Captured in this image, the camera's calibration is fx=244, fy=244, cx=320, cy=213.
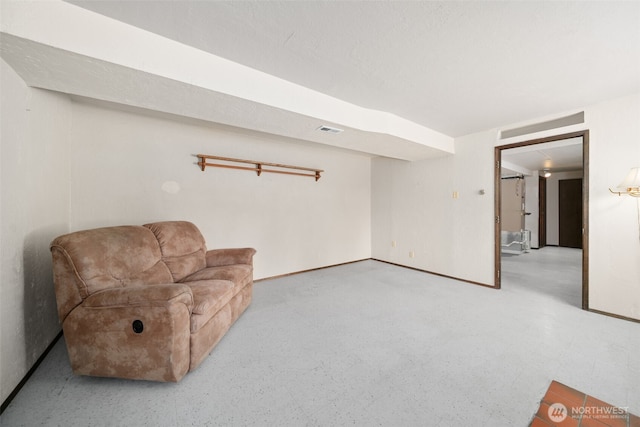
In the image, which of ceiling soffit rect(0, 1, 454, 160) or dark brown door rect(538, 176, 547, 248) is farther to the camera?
dark brown door rect(538, 176, 547, 248)

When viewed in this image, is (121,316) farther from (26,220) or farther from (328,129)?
(328,129)

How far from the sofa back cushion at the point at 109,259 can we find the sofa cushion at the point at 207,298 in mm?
419

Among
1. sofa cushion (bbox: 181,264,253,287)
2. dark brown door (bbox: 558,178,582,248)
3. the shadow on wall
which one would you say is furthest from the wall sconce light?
dark brown door (bbox: 558,178,582,248)

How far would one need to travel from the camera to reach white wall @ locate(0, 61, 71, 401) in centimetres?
143

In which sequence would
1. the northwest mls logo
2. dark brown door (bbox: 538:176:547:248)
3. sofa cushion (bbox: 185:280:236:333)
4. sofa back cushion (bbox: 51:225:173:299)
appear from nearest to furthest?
1. the northwest mls logo
2. sofa back cushion (bbox: 51:225:173:299)
3. sofa cushion (bbox: 185:280:236:333)
4. dark brown door (bbox: 538:176:547:248)

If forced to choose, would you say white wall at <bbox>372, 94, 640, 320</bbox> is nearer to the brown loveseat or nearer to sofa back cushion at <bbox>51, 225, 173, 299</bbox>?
the brown loveseat

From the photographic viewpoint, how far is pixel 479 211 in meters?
3.68

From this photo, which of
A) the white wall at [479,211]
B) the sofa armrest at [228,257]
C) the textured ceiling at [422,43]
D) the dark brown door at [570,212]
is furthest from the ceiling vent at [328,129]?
the dark brown door at [570,212]

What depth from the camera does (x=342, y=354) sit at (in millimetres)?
1926

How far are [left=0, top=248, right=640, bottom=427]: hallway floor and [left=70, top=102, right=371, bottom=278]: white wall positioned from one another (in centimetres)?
132

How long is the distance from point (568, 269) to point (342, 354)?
5.24 meters


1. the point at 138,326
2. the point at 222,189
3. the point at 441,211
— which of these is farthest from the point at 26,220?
the point at 441,211

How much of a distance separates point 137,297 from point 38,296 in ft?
3.12

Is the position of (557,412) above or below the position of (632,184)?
below
